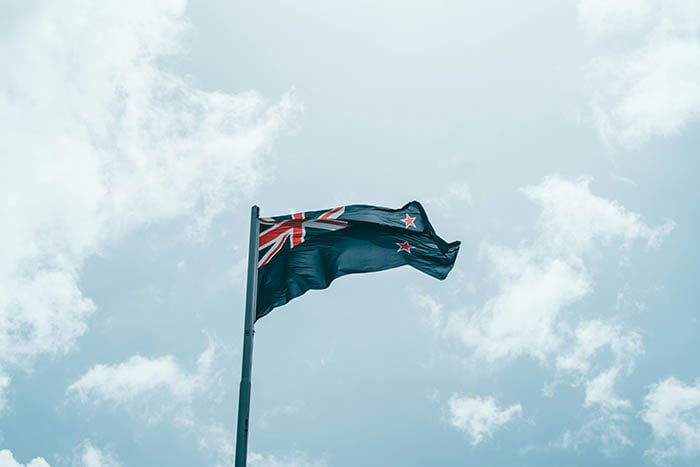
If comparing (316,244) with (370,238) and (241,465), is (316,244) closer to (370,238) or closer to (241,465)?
(370,238)

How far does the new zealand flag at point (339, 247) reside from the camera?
59.4 ft

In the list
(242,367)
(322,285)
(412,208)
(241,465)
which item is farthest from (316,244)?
(241,465)

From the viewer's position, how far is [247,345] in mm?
14617

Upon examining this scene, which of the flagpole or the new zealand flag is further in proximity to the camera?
the new zealand flag

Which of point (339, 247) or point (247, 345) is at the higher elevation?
point (339, 247)

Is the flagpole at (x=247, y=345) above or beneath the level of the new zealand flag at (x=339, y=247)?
beneath

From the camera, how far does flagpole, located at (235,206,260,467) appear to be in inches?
520

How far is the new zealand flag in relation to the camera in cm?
1809

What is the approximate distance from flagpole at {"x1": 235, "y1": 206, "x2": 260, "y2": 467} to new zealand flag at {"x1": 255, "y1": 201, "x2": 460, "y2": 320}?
3.73ft

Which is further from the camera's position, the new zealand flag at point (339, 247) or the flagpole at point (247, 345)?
the new zealand flag at point (339, 247)

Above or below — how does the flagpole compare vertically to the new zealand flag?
below

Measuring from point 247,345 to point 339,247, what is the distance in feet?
18.5

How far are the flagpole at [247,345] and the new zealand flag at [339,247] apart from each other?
44.7 inches

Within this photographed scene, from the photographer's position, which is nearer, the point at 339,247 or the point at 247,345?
the point at 247,345
